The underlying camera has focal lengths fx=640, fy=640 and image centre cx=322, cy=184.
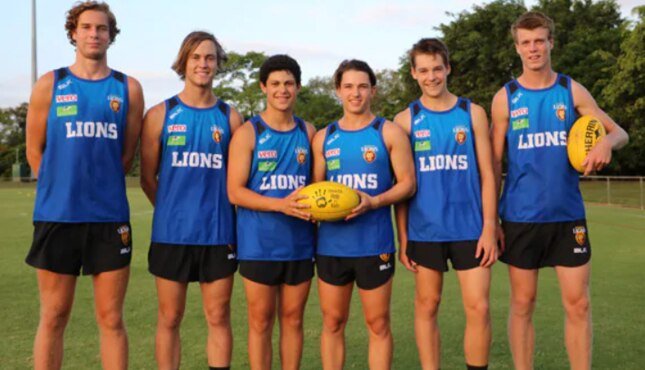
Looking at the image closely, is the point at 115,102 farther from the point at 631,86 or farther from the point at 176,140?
the point at 631,86

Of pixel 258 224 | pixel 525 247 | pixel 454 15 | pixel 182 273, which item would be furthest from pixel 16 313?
pixel 454 15

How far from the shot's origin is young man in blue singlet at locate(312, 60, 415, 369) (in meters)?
4.28

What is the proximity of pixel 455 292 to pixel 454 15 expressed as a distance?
3817 cm

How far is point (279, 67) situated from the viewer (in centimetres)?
440

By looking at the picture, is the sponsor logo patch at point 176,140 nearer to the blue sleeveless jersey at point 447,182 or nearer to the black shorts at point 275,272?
the black shorts at point 275,272

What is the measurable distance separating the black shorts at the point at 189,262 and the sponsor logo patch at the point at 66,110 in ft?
3.37

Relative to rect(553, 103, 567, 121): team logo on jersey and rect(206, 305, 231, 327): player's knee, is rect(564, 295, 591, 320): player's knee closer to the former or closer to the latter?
rect(553, 103, 567, 121): team logo on jersey

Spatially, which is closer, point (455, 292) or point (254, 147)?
point (254, 147)

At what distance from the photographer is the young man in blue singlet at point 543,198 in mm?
4395

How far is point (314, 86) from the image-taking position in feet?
277

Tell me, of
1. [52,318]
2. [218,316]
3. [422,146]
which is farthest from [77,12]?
[422,146]

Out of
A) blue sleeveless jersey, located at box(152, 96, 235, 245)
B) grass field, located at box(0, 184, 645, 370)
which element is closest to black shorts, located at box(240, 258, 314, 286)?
blue sleeveless jersey, located at box(152, 96, 235, 245)

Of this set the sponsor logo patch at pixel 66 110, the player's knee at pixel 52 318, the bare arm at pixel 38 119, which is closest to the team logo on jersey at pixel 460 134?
the sponsor logo patch at pixel 66 110

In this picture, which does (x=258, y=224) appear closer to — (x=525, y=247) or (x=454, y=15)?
(x=525, y=247)
